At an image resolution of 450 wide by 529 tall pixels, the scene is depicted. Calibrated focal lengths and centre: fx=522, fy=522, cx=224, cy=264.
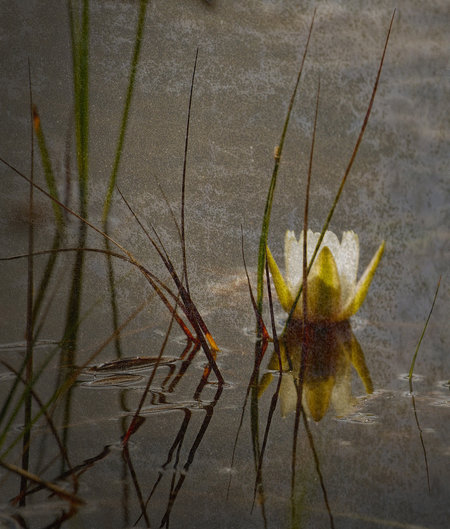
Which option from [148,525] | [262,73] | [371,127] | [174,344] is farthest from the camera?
[371,127]

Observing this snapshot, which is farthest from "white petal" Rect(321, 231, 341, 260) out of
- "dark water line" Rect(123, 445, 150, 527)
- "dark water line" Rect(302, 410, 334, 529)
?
"dark water line" Rect(123, 445, 150, 527)

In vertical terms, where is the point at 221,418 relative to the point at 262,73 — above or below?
below

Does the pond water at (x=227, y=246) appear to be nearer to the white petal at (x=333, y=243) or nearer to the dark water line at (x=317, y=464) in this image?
→ the dark water line at (x=317, y=464)

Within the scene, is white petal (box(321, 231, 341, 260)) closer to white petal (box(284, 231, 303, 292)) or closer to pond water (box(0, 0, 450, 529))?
white petal (box(284, 231, 303, 292))

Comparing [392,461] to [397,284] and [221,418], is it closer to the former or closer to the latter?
[221,418]

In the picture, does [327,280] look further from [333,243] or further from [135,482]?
[135,482]

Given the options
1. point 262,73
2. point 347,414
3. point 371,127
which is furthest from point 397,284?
point 347,414
